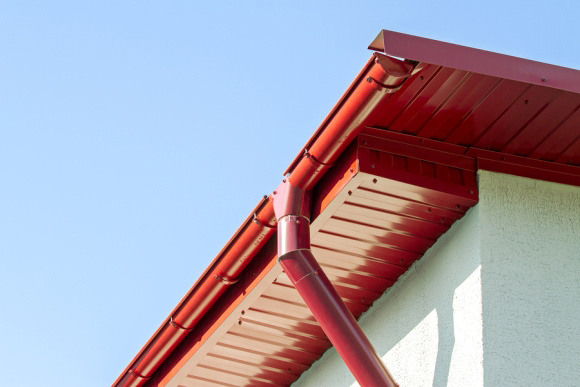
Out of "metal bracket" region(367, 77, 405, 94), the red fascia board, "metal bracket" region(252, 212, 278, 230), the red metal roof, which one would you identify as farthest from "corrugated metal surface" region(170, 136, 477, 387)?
the red fascia board

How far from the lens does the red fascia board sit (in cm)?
392

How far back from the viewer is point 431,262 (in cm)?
492

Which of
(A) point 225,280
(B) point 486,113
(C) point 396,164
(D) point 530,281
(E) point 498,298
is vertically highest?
(B) point 486,113

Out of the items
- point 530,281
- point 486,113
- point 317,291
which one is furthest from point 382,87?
point 530,281

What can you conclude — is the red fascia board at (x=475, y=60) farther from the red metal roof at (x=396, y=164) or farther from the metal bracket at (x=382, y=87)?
the metal bracket at (x=382, y=87)

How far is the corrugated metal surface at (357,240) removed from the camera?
459cm

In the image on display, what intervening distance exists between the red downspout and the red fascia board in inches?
44.1

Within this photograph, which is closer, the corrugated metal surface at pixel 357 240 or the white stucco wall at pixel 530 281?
the white stucco wall at pixel 530 281

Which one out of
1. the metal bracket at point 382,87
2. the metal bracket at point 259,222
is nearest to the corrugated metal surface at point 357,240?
the metal bracket at point 259,222

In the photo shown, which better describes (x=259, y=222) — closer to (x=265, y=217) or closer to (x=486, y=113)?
(x=265, y=217)

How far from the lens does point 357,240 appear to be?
500cm

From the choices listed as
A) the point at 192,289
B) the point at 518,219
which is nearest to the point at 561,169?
the point at 518,219

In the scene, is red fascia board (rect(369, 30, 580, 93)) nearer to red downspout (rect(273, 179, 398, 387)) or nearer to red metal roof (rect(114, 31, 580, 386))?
red metal roof (rect(114, 31, 580, 386))

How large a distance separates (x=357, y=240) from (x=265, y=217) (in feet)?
1.76
